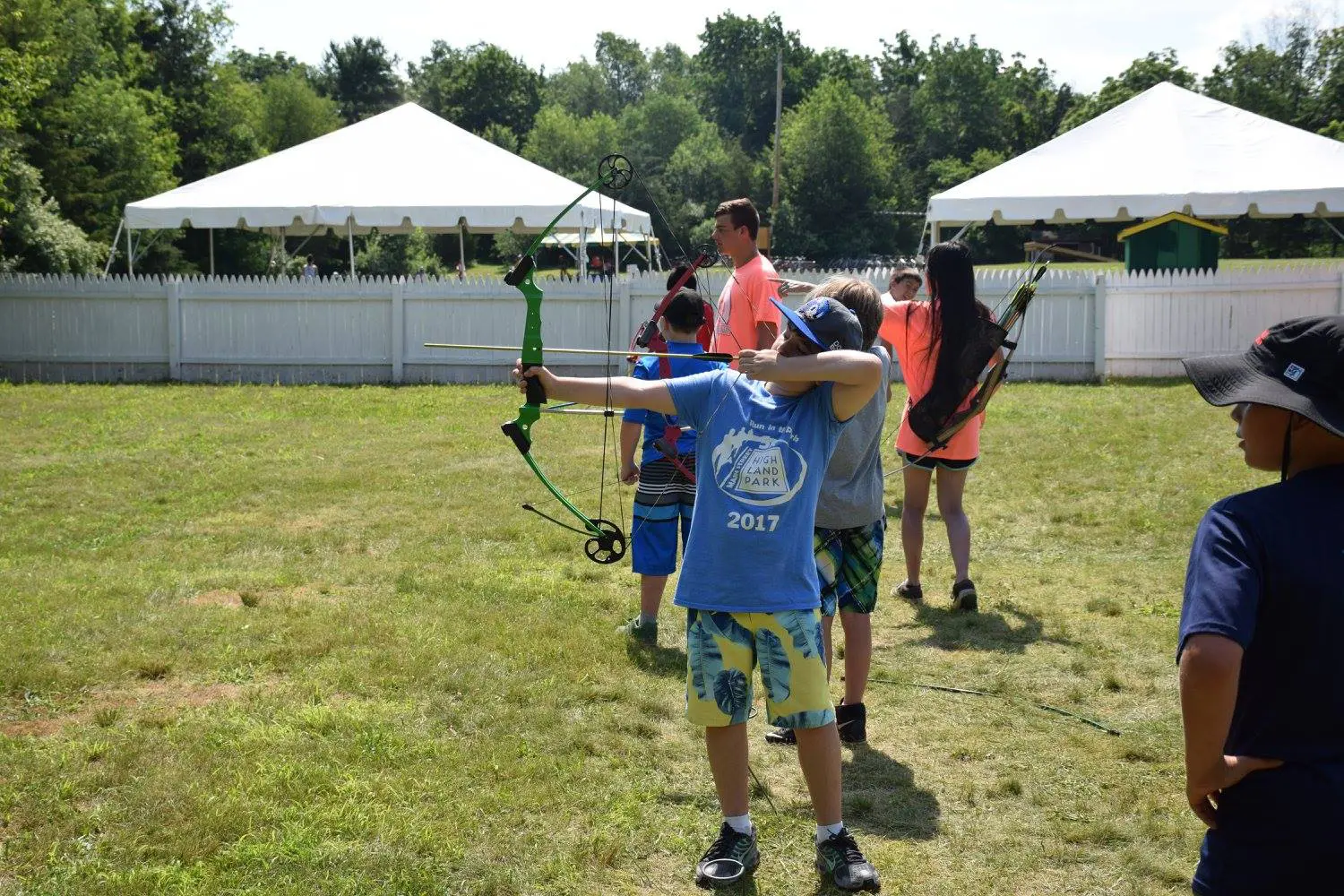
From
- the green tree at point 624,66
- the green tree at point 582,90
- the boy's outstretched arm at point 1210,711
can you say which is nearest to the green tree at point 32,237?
the boy's outstretched arm at point 1210,711

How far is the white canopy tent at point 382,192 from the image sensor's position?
19.7m

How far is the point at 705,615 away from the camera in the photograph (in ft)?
12.1

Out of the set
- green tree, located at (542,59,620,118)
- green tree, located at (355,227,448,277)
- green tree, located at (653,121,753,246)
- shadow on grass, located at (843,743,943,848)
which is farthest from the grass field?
green tree, located at (542,59,620,118)

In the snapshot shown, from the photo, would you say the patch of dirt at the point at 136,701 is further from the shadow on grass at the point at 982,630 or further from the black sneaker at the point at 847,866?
the shadow on grass at the point at 982,630

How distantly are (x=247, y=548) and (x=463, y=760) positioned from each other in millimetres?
4088

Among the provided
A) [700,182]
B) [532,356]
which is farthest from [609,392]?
[700,182]

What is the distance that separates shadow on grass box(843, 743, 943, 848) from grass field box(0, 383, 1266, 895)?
13 mm

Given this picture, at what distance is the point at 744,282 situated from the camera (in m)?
6.32

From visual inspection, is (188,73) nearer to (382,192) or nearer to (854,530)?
(382,192)

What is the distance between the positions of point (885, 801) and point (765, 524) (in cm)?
146

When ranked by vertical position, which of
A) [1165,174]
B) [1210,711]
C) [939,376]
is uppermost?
[1165,174]

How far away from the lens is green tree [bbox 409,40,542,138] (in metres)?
89.0

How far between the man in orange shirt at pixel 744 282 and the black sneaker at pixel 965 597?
6.04 feet

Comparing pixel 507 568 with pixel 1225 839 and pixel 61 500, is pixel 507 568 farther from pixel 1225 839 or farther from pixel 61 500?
pixel 1225 839
